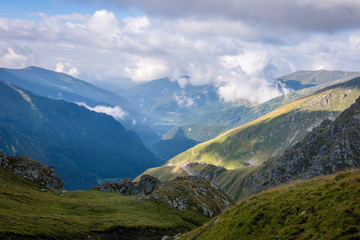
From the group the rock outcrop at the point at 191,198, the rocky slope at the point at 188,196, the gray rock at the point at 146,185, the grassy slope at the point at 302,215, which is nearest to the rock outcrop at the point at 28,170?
the rocky slope at the point at 188,196

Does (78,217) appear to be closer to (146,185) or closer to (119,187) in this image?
(119,187)

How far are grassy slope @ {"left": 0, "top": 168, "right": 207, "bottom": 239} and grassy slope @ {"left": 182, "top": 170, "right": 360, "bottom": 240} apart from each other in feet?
70.1

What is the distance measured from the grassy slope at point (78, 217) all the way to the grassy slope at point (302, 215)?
70.1 feet

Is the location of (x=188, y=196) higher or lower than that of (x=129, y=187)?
lower

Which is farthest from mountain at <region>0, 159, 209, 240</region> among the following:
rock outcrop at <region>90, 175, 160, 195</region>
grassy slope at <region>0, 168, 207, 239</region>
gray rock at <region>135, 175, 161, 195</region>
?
gray rock at <region>135, 175, 161, 195</region>

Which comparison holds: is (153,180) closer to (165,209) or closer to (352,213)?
(165,209)

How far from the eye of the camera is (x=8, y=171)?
2977 inches

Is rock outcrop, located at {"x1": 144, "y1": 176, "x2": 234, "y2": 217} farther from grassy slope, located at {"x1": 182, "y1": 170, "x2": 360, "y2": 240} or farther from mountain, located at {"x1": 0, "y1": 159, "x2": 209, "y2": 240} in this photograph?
grassy slope, located at {"x1": 182, "y1": 170, "x2": 360, "y2": 240}

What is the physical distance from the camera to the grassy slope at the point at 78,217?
34375mm

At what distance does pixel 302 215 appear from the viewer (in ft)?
67.9

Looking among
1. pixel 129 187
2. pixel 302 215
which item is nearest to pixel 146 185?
pixel 129 187

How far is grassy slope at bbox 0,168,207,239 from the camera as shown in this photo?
34.4m

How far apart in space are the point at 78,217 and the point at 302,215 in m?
39.8

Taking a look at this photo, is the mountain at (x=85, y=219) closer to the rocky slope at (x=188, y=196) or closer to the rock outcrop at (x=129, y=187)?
the rocky slope at (x=188, y=196)
